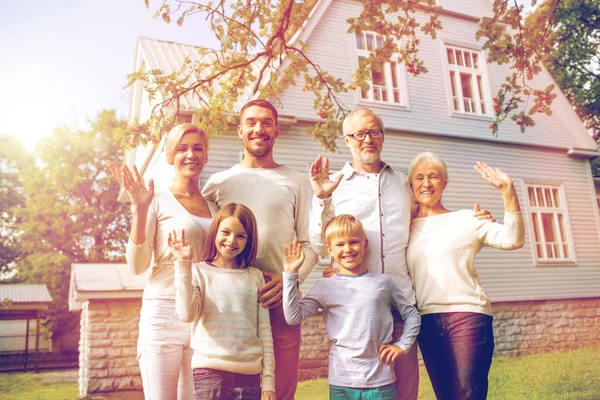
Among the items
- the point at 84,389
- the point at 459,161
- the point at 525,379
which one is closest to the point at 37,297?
the point at 84,389

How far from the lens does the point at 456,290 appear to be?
8.89 ft

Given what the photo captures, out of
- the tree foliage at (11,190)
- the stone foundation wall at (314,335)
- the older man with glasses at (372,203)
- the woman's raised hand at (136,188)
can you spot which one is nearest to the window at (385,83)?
the stone foundation wall at (314,335)

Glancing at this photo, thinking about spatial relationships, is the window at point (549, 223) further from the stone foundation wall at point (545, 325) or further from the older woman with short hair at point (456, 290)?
the older woman with short hair at point (456, 290)

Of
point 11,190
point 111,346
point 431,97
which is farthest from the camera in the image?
point 11,190

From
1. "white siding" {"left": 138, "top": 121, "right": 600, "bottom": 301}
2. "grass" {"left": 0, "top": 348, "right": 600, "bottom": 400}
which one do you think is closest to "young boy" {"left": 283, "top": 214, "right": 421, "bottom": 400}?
"grass" {"left": 0, "top": 348, "right": 600, "bottom": 400}

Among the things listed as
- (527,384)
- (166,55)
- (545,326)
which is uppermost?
(166,55)

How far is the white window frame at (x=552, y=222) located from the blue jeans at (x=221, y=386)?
11.9 meters

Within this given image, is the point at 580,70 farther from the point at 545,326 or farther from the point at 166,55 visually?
the point at 166,55

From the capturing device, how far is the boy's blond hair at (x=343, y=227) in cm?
268

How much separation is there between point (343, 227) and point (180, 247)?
0.88m

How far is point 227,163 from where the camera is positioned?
980 centimetres

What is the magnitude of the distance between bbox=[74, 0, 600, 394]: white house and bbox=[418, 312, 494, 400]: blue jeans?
7.62 metres

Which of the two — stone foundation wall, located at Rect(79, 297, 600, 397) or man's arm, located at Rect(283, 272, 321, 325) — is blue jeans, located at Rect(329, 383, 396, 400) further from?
stone foundation wall, located at Rect(79, 297, 600, 397)

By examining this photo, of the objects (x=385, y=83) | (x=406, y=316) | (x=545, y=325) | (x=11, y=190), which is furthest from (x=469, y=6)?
(x=11, y=190)
